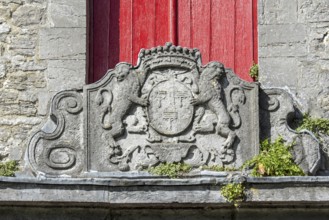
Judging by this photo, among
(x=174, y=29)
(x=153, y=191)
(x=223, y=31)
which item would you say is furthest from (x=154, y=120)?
(x=223, y=31)

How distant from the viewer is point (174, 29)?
9992 millimetres

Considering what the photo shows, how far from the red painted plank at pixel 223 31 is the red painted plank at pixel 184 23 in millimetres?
201

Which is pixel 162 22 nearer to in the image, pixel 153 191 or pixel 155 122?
pixel 155 122

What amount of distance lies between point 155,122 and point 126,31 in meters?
1.16

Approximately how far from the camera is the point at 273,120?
9.34 meters

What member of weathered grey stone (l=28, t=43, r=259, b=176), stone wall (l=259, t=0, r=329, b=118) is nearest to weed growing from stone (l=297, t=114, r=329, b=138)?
stone wall (l=259, t=0, r=329, b=118)

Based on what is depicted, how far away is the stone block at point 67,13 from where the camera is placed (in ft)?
32.3

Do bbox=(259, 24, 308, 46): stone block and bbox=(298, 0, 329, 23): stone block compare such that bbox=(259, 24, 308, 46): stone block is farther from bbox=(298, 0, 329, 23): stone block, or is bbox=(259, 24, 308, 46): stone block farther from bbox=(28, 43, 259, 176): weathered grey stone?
bbox=(28, 43, 259, 176): weathered grey stone

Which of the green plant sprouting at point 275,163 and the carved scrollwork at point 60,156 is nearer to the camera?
the green plant sprouting at point 275,163

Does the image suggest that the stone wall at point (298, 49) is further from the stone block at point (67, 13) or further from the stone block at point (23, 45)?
the stone block at point (23, 45)

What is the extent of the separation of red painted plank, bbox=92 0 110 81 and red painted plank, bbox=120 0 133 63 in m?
0.13

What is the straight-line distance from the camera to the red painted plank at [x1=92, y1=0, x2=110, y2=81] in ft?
32.7

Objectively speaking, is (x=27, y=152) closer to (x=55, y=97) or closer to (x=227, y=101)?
(x=55, y=97)

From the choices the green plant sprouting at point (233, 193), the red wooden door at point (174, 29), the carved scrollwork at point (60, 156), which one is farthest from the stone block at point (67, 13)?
the green plant sprouting at point (233, 193)
